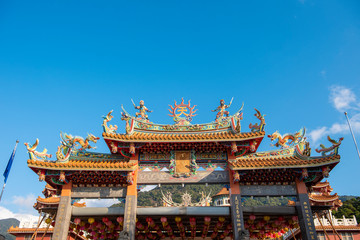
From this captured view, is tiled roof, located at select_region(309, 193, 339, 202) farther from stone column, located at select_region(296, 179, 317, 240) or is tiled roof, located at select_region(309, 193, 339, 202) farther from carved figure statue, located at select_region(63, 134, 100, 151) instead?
carved figure statue, located at select_region(63, 134, 100, 151)

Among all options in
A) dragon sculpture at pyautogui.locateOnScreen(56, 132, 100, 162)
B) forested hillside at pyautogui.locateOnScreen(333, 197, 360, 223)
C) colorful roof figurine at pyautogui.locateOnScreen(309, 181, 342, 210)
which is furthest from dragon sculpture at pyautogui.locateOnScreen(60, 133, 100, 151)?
forested hillside at pyautogui.locateOnScreen(333, 197, 360, 223)

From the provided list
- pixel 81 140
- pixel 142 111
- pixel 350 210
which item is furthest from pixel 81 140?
pixel 350 210

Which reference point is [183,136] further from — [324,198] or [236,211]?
[324,198]

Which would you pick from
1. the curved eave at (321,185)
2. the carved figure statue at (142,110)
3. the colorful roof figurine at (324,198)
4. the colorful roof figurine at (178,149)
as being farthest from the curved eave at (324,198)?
the carved figure statue at (142,110)

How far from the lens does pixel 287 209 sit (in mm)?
12266

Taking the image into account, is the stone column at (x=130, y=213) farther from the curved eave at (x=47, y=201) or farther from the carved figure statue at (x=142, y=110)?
the curved eave at (x=47, y=201)

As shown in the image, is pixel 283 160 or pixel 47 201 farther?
pixel 47 201

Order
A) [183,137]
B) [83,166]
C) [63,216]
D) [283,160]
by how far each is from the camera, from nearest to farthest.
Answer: [63,216] < [83,166] < [283,160] < [183,137]

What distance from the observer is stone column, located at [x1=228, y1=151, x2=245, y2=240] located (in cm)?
1134

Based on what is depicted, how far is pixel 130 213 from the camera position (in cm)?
1173

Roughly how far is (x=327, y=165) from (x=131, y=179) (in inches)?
325

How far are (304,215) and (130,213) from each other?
7246 mm

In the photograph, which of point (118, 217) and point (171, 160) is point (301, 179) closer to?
point (171, 160)

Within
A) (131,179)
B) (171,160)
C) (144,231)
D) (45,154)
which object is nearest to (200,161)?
(171,160)
